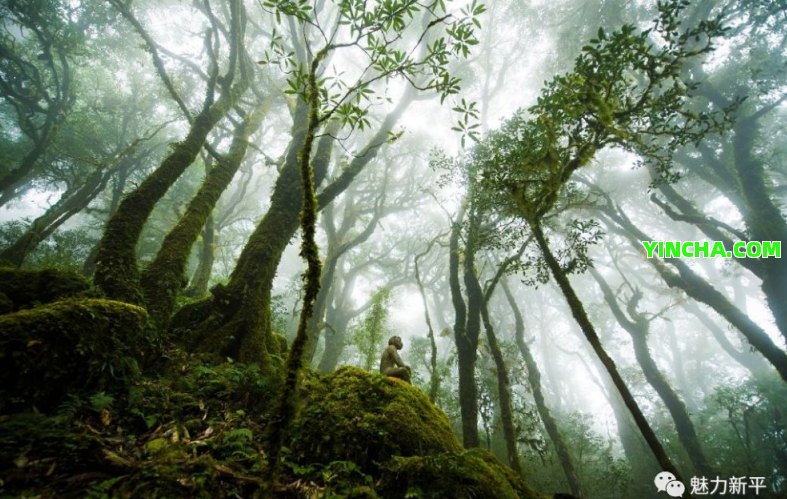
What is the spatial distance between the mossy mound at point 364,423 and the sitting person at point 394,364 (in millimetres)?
1010

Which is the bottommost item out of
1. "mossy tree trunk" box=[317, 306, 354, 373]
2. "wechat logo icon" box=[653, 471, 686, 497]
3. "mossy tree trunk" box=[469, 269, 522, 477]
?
"wechat logo icon" box=[653, 471, 686, 497]

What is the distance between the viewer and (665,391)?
15.1 meters

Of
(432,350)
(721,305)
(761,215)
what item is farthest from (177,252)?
(761,215)

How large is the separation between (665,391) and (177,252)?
18.7m

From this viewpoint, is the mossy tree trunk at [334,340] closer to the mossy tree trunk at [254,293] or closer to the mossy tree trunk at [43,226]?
the mossy tree trunk at [254,293]

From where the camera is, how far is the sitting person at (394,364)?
6336mm

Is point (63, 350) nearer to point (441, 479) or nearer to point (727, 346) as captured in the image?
point (441, 479)

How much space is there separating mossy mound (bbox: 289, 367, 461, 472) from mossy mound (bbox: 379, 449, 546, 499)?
391mm

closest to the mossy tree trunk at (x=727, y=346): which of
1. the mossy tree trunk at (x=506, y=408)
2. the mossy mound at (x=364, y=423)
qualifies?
the mossy tree trunk at (x=506, y=408)

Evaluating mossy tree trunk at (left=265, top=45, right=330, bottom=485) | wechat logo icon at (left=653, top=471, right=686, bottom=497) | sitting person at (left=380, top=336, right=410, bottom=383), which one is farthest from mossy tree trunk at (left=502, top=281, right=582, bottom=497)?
mossy tree trunk at (left=265, top=45, right=330, bottom=485)

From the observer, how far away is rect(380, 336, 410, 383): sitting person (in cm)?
634

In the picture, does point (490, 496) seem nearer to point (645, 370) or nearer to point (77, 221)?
point (645, 370)

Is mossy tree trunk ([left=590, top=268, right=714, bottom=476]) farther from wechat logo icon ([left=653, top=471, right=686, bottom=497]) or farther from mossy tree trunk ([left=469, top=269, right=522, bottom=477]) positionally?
wechat logo icon ([left=653, top=471, right=686, bottom=497])

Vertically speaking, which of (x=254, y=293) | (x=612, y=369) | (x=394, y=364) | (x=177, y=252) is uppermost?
(x=177, y=252)
